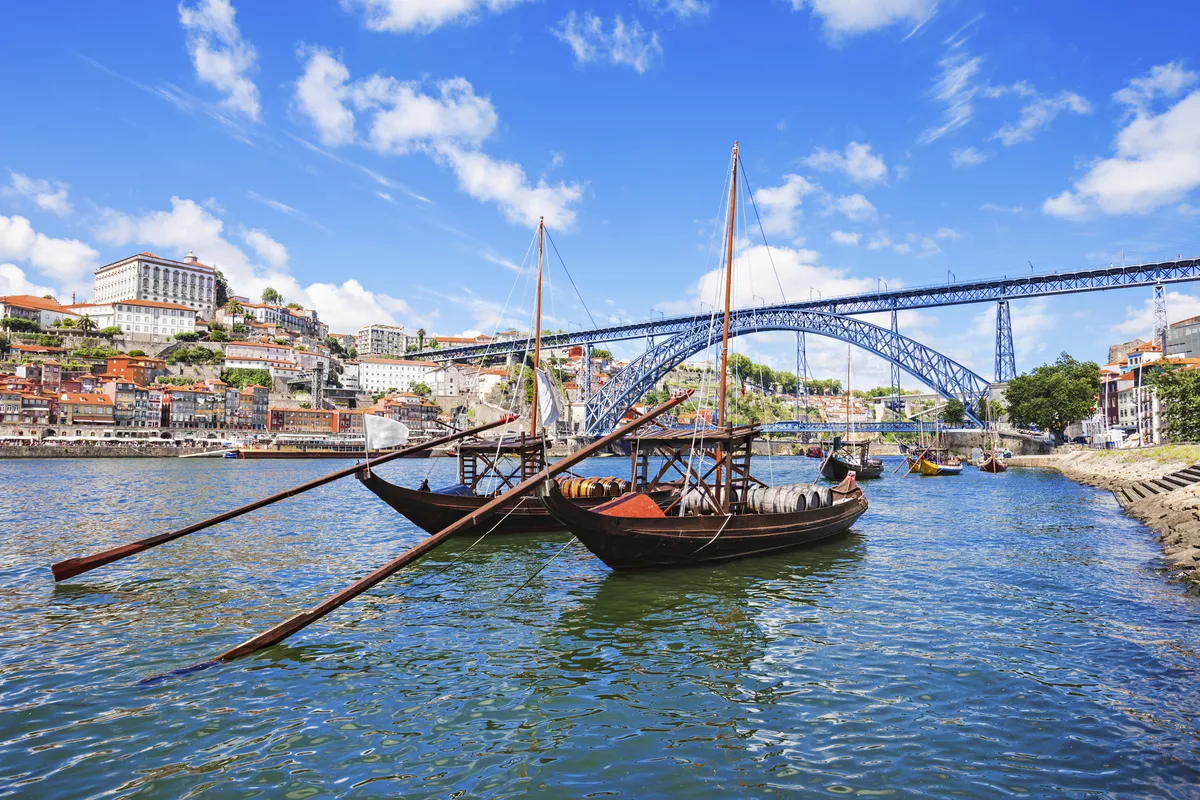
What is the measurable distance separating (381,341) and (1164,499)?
158 m

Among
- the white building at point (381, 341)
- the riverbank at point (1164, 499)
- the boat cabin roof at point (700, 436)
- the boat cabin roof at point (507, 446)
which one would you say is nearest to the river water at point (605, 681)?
the riverbank at point (1164, 499)

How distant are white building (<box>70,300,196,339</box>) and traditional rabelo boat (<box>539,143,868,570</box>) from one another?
425 feet

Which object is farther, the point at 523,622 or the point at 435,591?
the point at 435,591

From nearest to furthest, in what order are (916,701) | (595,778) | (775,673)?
1. (595,778)
2. (916,701)
3. (775,673)

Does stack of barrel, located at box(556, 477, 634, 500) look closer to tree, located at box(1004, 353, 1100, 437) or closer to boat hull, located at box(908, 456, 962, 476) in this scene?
boat hull, located at box(908, 456, 962, 476)

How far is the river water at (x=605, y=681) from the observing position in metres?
5.55

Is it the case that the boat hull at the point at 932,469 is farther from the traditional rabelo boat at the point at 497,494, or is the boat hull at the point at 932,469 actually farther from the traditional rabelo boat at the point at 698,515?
the traditional rabelo boat at the point at 497,494

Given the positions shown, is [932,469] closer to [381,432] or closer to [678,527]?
[678,527]

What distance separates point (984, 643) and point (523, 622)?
6.40 m

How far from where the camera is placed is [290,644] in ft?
29.1

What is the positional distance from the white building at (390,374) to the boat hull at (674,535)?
125 m

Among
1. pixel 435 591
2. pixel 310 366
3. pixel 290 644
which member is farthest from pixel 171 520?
pixel 310 366

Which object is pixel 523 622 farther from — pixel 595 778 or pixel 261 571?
pixel 261 571

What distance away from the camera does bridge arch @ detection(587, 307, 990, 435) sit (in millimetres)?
75375
